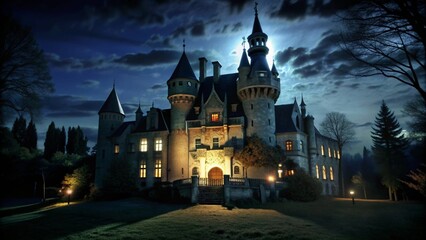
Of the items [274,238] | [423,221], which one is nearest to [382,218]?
[423,221]

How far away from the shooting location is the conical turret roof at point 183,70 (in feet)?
164

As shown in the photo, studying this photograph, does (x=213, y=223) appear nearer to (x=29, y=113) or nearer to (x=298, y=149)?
(x=29, y=113)

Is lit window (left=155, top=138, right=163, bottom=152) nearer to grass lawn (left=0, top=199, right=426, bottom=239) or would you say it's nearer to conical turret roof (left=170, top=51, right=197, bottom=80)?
conical turret roof (left=170, top=51, right=197, bottom=80)

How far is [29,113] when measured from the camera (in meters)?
21.5

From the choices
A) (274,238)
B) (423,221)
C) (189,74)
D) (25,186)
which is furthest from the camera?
(25,186)

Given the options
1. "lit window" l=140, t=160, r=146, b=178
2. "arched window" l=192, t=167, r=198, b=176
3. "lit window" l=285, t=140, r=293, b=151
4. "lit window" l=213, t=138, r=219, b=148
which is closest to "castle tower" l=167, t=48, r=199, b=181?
"arched window" l=192, t=167, r=198, b=176

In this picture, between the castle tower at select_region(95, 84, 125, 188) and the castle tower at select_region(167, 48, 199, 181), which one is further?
the castle tower at select_region(95, 84, 125, 188)

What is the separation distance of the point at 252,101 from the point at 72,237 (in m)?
31.4

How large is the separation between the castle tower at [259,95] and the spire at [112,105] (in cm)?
2132

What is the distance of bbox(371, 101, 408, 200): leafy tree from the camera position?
1816 inches

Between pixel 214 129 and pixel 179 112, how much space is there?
22.0ft

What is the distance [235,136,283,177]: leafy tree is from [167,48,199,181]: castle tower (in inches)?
365

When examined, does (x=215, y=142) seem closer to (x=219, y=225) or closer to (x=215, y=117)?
(x=215, y=117)

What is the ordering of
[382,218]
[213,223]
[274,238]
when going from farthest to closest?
[382,218], [213,223], [274,238]
